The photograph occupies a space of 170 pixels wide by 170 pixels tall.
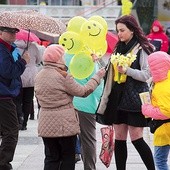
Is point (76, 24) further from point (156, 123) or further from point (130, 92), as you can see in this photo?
point (156, 123)

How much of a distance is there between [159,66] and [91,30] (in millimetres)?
945

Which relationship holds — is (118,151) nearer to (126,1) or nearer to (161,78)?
(161,78)

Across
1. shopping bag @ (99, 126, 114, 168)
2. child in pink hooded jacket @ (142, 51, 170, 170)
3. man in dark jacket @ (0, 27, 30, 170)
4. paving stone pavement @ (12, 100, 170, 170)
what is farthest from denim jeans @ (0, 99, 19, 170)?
child in pink hooded jacket @ (142, 51, 170, 170)

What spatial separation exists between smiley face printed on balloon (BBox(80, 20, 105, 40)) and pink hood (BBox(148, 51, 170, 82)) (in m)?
0.74

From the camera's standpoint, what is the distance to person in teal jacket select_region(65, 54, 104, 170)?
781 centimetres

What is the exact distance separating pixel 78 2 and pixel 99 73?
41473 mm

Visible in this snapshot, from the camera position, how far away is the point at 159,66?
685 centimetres

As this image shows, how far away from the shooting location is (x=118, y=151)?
7613 mm

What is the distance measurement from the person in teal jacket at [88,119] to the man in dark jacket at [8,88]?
62cm

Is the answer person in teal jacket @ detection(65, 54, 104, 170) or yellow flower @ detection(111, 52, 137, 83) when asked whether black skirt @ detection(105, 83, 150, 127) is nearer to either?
yellow flower @ detection(111, 52, 137, 83)

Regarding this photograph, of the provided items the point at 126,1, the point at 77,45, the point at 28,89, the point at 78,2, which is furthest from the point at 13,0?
the point at 77,45

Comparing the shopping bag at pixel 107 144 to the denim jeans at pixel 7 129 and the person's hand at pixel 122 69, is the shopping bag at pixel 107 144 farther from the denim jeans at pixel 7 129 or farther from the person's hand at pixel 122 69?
the denim jeans at pixel 7 129

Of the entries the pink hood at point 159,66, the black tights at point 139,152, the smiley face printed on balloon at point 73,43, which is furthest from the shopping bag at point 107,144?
the pink hood at point 159,66

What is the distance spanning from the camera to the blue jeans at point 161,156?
6.92m
